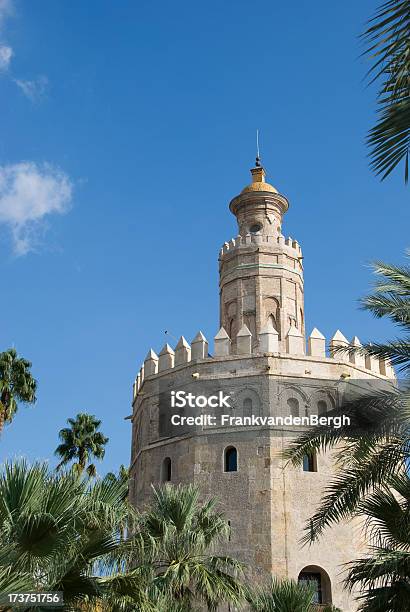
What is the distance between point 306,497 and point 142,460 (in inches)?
207

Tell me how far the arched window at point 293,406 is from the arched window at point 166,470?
12.3 ft

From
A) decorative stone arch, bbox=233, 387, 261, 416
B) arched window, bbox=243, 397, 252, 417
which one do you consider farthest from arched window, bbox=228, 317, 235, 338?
arched window, bbox=243, 397, 252, 417

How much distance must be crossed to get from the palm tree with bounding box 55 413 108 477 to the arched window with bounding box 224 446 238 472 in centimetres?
725

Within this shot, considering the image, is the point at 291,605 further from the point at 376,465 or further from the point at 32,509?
the point at 32,509

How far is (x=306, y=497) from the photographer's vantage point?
21.2 metres

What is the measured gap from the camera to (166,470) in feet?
76.1

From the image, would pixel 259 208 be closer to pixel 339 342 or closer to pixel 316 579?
pixel 339 342

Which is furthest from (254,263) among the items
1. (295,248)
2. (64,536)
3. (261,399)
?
(64,536)

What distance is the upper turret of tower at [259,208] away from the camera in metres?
26.4

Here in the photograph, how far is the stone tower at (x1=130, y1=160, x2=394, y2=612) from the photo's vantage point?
20766 millimetres

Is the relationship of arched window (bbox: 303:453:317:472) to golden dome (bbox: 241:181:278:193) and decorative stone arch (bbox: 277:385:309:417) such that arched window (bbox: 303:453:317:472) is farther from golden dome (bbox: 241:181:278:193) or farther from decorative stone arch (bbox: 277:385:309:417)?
golden dome (bbox: 241:181:278:193)

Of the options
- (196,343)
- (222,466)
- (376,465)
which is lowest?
(376,465)

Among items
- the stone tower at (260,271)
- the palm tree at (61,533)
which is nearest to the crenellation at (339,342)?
the stone tower at (260,271)

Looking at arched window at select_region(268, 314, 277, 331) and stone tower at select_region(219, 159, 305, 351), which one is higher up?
stone tower at select_region(219, 159, 305, 351)
